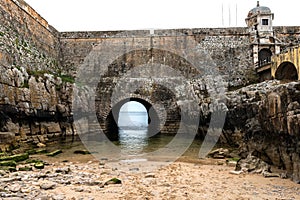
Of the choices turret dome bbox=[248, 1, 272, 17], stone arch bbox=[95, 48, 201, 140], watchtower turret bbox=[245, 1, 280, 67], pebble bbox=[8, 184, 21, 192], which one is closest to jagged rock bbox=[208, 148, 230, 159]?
pebble bbox=[8, 184, 21, 192]

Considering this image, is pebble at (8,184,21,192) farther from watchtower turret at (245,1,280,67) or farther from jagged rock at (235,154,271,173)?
watchtower turret at (245,1,280,67)

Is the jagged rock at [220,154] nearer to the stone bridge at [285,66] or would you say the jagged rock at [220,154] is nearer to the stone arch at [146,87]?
the stone bridge at [285,66]

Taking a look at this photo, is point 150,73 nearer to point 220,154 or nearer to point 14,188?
point 220,154

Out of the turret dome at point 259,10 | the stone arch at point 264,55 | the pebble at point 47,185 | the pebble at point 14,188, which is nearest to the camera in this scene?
the pebble at point 14,188

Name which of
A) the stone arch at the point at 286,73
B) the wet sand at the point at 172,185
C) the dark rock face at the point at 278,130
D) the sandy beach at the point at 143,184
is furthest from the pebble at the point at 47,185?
the stone arch at the point at 286,73

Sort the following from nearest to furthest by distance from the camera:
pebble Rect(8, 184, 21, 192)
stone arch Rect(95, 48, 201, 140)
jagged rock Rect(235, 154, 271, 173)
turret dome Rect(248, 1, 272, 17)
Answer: pebble Rect(8, 184, 21, 192)
jagged rock Rect(235, 154, 271, 173)
stone arch Rect(95, 48, 201, 140)
turret dome Rect(248, 1, 272, 17)

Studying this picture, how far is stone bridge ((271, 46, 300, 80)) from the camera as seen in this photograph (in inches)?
832

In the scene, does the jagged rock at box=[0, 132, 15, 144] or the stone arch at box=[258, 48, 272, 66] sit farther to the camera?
the stone arch at box=[258, 48, 272, 66]

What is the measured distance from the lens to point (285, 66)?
74.2ft

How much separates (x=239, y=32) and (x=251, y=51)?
222cm

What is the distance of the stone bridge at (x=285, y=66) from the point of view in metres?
21.1

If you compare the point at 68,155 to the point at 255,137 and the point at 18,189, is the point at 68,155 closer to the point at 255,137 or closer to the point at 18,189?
the point at 18,189

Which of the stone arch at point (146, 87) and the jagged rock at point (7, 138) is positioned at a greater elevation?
the stone arch at point (146, 87)

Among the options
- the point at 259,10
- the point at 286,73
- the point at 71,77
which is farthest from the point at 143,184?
the point at 259,10
